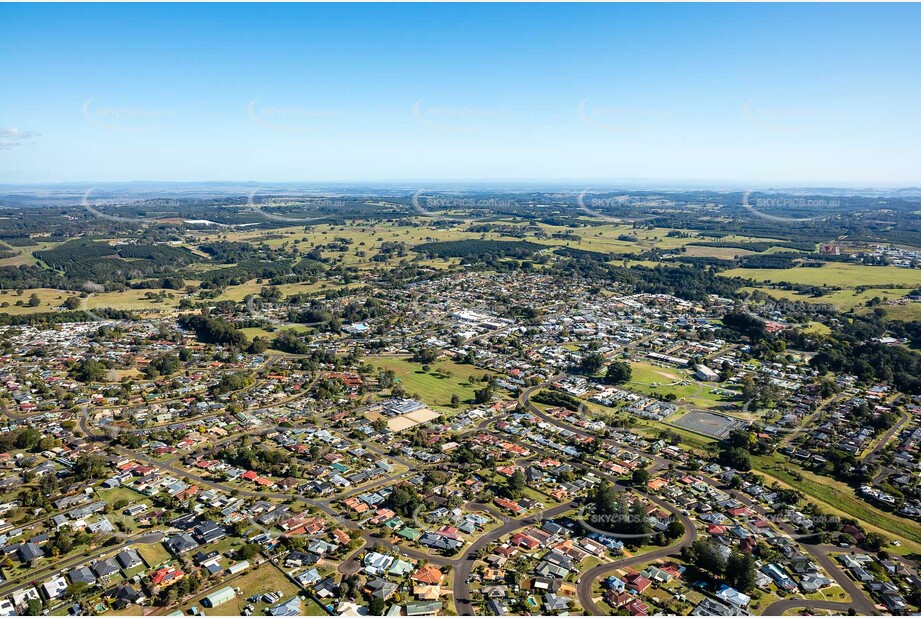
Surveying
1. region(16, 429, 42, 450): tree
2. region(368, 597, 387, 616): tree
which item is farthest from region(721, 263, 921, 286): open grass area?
region(16, 429, 42, 450): tree

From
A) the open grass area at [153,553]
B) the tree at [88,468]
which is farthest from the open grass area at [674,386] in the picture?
the tree at [88,468]

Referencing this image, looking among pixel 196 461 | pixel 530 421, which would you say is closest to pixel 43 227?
pixel 196 461

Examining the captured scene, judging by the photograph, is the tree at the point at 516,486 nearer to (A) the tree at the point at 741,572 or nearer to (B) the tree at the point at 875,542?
(A) the tree at the point at 741,572

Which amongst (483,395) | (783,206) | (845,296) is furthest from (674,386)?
(783,206)

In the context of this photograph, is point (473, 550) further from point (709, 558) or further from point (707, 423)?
point (707, 423)

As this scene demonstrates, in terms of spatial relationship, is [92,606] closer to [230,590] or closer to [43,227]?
[230,590]
